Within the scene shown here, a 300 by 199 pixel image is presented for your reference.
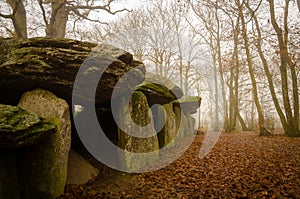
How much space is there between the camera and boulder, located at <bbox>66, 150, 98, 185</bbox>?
4.57m

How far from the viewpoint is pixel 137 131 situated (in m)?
5.66

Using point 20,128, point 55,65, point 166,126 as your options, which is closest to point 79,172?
point 20,128

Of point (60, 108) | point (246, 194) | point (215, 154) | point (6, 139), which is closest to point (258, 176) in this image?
point (246, 194)

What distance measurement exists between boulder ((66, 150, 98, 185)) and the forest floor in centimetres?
18

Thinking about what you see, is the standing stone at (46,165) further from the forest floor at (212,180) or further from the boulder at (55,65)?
the boulder at (55,65)

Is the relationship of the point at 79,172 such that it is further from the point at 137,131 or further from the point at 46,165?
the point at 137,131

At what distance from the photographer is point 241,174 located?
4520mm

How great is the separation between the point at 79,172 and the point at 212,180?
2946 mm

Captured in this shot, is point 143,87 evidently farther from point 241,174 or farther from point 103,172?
point 241,174

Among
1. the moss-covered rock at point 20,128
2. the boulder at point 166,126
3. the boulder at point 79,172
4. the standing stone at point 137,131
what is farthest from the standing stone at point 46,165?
the boulder at point 166,126

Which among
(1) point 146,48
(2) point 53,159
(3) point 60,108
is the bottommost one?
(2) point 53,159

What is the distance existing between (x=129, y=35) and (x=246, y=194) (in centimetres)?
1625

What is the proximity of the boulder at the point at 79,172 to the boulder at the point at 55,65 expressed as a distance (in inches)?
63.6

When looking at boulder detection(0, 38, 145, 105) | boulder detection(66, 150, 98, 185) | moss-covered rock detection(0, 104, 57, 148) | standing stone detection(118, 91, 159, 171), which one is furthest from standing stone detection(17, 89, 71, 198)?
standing stone detection(118, 91, 159, 171)
